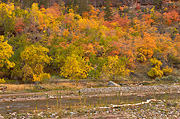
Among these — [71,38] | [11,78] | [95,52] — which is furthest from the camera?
[71,38]

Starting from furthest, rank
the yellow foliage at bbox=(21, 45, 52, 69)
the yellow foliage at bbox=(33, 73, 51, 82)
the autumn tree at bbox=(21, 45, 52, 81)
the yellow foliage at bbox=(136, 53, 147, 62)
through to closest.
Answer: the yellow foliage at bbox=(136, 53, 147, 62), the yellow foliage at bbox=(21, 45, 52, 69), the autumn tree at bbox=(21, 45, 52, 81), the yellow foliage at bbox=(33, 73, 51, 82)

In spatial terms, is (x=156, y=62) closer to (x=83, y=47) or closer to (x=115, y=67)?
(x=115, y=67)

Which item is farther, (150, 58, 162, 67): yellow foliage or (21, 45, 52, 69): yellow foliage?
(150, 58, 162, 67): yellow foliage

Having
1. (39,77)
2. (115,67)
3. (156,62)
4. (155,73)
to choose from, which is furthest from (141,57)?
(39,77)

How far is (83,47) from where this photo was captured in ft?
170

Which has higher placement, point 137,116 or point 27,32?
point 27,32

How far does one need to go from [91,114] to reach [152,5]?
8746 cm

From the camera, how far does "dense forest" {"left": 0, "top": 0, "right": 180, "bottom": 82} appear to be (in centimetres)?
4103

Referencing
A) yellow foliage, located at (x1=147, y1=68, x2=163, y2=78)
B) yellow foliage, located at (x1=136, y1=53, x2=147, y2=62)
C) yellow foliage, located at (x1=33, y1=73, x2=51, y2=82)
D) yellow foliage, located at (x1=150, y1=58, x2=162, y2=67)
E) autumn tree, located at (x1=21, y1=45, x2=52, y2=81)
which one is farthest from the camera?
yellow foliage, located at (x1=136, y1=53, x2=147, y2=62)

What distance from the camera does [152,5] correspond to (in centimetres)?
9419

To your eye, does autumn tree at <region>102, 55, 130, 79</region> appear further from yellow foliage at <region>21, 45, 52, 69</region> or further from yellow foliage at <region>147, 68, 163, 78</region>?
yellow foliage at <region>21, 45, 52, 69</region>

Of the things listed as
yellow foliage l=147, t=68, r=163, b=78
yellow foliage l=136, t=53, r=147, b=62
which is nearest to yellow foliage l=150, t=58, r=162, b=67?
yellow foliage l=136, t=53, r=147, b=62

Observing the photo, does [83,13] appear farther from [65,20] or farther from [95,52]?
[95,52]

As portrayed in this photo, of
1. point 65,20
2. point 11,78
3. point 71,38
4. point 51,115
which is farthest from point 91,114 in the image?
point 65,20
